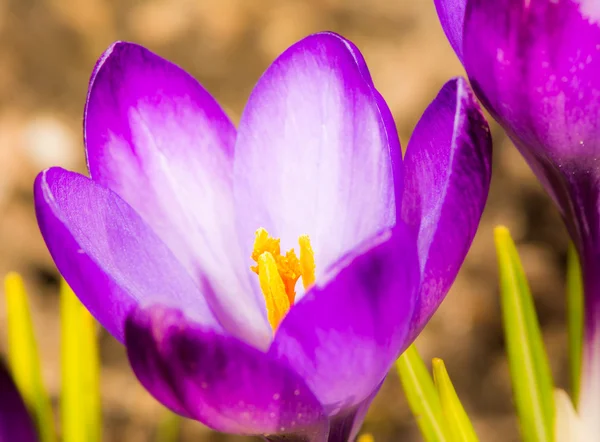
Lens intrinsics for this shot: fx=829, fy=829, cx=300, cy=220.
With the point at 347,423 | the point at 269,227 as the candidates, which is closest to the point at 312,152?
the point at 269,227

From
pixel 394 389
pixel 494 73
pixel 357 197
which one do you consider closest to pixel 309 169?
pixel 357 197

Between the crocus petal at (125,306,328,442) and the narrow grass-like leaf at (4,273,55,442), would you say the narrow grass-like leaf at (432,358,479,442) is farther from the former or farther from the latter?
the narrow grass-like leaf at (4,273,55,442)

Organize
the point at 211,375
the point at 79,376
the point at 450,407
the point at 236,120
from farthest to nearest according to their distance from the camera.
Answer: the point at 236,120 < the point at 79,376 < the point at 450,407 < the point at 211,375

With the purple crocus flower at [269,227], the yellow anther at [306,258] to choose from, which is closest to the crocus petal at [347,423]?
the purple crocus flower at [269,227]

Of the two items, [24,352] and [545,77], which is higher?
[545,77]

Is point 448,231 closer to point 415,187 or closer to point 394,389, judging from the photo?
point 415,187

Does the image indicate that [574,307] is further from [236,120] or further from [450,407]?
[236,120]

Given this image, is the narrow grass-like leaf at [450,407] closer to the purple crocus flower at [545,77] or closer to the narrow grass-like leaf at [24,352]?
the purple crocus flower at [545,77]

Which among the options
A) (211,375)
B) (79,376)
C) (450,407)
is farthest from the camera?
(79,376)
